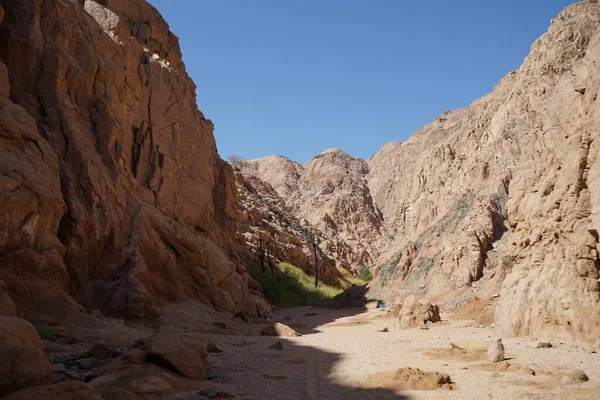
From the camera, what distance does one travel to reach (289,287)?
40.9m

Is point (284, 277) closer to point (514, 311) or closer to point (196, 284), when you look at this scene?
point (196, 284)

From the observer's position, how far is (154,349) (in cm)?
766

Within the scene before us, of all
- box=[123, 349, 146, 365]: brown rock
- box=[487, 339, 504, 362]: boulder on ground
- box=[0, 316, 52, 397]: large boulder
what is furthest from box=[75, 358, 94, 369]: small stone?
box=[487, 339, 504, 362]: boulder on ground

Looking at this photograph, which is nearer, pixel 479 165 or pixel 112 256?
pixel 112 256

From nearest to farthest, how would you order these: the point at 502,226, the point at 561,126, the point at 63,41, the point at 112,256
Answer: the point at 561,126
the point at 112,256
the point at 63,41
the point at 502,226

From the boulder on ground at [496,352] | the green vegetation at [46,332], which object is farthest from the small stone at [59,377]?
the boulder on ground at [496,352]

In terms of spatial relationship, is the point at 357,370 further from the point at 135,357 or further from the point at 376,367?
the point at 135,357

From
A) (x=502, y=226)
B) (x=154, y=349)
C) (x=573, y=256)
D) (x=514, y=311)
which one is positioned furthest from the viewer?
(x=502, y=226)

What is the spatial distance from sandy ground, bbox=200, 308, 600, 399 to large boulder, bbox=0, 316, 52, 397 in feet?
9.06

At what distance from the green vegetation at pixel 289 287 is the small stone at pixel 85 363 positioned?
29442 mm

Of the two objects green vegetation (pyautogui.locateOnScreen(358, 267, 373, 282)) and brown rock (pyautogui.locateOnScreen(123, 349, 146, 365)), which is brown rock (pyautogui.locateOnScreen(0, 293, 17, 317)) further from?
green vegetation (pyautogui.locateOnScreen(358, 267, 373, 282))

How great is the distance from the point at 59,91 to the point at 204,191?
10734mm

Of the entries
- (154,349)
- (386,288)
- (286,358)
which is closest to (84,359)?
(154,349)

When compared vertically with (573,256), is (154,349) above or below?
below
